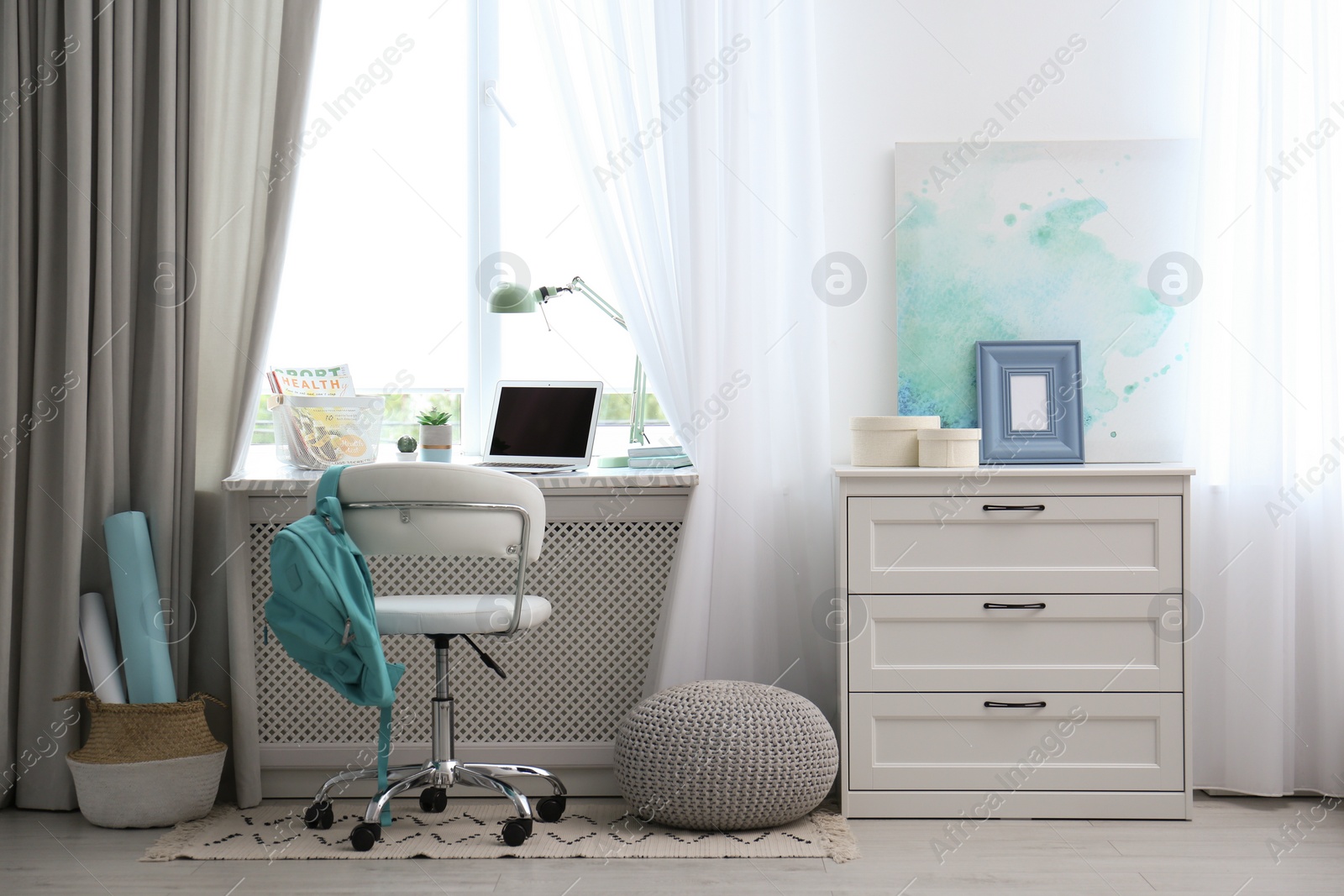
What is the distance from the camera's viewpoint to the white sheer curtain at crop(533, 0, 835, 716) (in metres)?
2.52

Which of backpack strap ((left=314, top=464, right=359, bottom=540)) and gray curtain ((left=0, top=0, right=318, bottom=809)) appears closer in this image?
backpack strap ((left=314, top=464, right=359, bottom=540))

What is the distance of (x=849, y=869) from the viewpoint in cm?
202

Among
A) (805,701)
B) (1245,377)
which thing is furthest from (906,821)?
(1245,377)

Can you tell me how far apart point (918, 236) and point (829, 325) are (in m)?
0.33

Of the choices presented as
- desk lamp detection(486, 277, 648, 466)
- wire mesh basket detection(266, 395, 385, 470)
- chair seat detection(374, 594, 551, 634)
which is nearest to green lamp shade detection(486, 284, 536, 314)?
desk lamp detection(486, 277, 648, 466)

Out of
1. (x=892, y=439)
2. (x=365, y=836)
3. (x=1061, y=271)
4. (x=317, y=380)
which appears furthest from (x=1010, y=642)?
(x=317, y=380)

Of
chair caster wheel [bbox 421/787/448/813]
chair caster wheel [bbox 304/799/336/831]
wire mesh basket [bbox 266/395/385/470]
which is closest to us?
chair caster wheel [bbox 304/799/336/831]

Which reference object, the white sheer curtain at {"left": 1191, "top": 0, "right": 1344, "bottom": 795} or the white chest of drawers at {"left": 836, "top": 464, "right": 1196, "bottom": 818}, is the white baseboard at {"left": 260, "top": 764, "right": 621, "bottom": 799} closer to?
the white chest of drawers at {"left": 836, "top": 464, "right": 1196, "bottom": 818}

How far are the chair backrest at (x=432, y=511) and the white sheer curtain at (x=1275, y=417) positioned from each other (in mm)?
1716

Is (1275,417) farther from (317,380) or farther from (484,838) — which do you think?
(317,380)

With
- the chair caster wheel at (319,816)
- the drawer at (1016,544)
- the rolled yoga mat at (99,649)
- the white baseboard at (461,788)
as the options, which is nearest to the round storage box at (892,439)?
the drawer at (1016,544)

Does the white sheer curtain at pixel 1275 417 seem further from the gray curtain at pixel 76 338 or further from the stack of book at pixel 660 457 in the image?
the gray curtain at pixel 76 338

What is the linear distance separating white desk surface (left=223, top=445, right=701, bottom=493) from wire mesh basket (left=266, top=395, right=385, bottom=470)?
0.15 ft

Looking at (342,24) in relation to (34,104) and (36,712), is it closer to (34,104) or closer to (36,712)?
(34,104)
